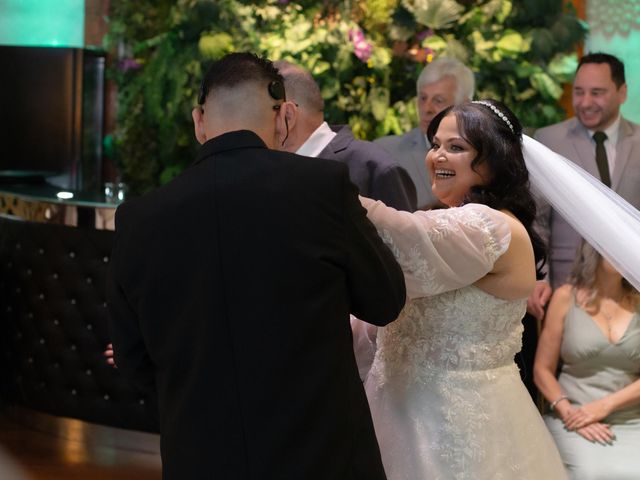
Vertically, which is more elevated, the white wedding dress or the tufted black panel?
the white wedding dress

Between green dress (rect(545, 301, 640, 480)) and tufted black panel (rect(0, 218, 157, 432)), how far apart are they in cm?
192

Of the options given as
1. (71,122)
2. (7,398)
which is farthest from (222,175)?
(71,122)

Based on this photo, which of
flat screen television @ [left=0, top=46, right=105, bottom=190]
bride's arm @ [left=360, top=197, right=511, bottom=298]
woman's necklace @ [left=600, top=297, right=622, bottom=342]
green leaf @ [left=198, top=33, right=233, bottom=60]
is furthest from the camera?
flat screen television @ [left=0, top=46, right=105, bottom=190]

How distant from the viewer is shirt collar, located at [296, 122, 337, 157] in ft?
14.0

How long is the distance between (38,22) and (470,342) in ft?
19.5

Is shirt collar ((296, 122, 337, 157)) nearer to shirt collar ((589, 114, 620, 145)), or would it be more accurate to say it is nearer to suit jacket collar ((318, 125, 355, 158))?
suit jacket collar ((318, 125, 355, 158))

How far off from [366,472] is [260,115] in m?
0.77

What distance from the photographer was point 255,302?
90.4 inches

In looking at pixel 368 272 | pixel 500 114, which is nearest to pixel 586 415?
pixel 500 114

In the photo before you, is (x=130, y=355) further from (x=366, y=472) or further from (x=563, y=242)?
(x=563, y=242)

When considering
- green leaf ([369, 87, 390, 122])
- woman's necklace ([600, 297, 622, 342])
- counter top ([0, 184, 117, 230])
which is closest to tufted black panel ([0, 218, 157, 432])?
counter top ([0, 184, 117, 230])

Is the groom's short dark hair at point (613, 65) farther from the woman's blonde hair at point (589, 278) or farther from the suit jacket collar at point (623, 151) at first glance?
the woman's blonde hair at point (589, 278)

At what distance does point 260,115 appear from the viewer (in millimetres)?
2455

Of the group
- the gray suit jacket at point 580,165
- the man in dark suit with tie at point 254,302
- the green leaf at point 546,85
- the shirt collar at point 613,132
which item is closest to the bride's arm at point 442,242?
the man in dark suit with tie at point 254,302
